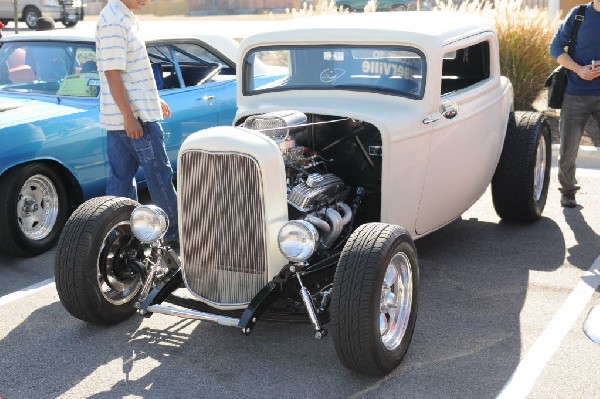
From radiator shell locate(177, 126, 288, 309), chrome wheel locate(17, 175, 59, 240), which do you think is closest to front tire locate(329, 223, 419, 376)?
radiator shell locate(177, 126, 288, 309)

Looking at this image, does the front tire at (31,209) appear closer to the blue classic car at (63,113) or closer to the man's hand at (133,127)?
→ the blue classic car at (63,113)

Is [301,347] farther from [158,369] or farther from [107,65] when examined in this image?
[107,65]

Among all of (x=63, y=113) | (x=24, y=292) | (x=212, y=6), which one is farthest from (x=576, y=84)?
(x=212, y=6)

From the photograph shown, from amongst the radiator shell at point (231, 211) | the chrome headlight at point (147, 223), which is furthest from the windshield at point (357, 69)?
the chrome headlight at point (147, 223)

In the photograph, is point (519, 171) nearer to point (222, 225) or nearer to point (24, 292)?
point (222, 225)

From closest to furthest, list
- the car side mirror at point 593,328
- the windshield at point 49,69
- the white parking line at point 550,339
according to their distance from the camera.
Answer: the car side mirror at point 593,328
the white parking line at point 550,339
the windshield at point 49,69

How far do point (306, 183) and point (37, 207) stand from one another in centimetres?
254

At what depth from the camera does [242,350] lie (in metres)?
4.59

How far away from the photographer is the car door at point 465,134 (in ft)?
17.9

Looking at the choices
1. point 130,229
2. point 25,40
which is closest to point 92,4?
point 25,40

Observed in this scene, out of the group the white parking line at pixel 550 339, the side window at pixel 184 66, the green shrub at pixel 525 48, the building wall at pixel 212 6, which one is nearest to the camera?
the white parking line at pixel 550 339

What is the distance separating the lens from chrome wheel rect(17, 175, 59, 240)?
6.20 meters

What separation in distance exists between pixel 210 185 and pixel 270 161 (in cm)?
34

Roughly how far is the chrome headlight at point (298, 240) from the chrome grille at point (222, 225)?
0.21m
